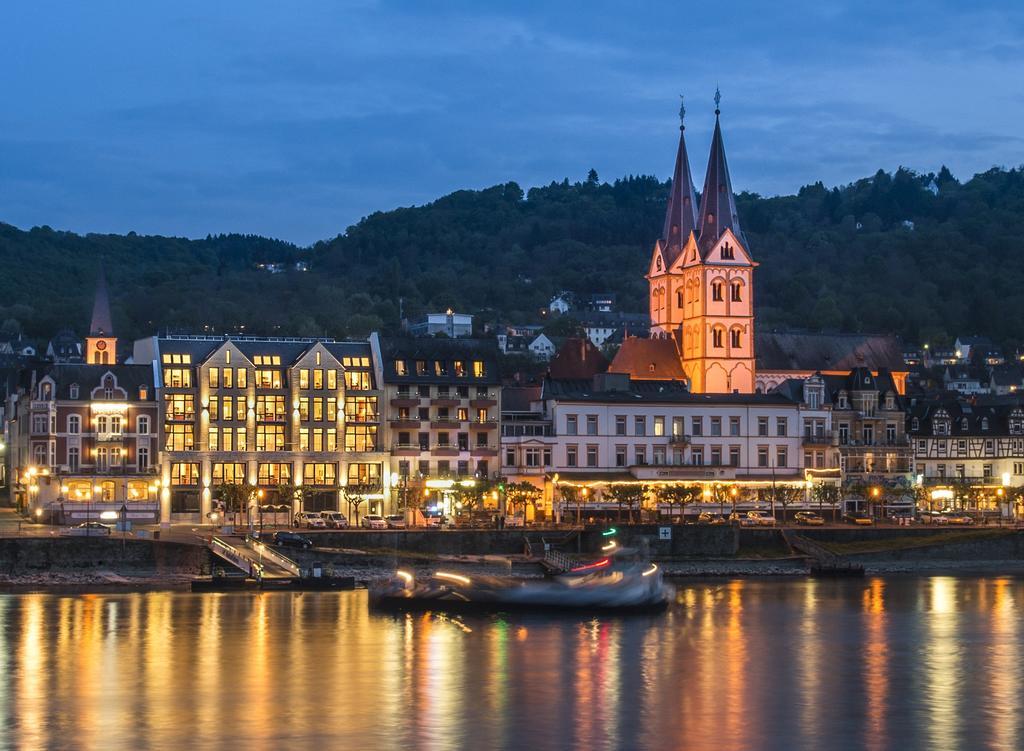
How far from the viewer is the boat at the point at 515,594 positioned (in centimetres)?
8269

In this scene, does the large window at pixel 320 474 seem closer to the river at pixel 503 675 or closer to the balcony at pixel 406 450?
the balcony at pixel 406 450

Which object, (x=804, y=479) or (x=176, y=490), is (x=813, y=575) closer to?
(x=804, y=479)

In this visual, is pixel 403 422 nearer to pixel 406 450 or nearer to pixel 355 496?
pixel 406 450

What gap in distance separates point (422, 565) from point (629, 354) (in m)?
55.5

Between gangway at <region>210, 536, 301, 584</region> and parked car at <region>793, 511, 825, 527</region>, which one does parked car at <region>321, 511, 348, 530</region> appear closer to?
gangway at <region>210, 536, 301, 584</region>

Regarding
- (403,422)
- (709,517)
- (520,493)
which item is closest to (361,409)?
(403,422)

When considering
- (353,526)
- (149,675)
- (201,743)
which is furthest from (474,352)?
(201,743)

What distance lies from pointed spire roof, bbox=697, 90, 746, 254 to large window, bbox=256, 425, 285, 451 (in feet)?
168

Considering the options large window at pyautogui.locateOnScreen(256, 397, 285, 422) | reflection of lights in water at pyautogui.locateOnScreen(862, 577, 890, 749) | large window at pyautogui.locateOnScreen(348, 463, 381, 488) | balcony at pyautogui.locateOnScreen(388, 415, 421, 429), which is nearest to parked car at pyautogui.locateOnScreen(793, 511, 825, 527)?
reflection of lights in water at pyautogui.locateOnScreen(862, 577, 890, 749)

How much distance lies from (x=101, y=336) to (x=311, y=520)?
39.2 m

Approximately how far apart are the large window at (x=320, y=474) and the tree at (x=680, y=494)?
21.1 meters

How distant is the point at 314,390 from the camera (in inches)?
4685

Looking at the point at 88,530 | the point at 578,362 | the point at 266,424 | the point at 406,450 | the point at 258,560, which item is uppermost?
the point at 578,362

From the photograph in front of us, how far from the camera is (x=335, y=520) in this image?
11194 centimetres
